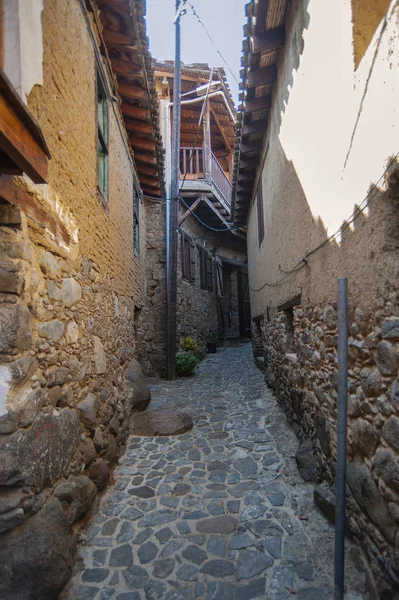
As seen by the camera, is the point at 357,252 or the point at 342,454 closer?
the point at 342,454

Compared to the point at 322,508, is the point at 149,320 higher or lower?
higher

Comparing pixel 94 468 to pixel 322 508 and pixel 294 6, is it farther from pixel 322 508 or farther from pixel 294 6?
pixel 294 6

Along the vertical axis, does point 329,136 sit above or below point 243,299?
above

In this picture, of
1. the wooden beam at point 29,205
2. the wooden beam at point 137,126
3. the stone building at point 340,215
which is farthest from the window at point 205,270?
the wooden beam at point 29,205

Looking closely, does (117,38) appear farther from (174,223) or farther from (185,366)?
(185,366)

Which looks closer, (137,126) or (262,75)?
(262,75)

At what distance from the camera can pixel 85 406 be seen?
286cm

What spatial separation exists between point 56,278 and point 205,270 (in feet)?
32.9

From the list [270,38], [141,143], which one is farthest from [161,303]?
[270,38]

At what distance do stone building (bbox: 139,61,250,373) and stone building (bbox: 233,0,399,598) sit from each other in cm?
434

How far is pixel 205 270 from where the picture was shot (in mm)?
12258

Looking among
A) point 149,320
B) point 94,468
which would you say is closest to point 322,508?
point 94,468

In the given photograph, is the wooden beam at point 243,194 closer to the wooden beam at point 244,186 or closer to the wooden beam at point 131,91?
the wooden beam at point 244,186

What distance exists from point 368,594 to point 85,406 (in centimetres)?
243
